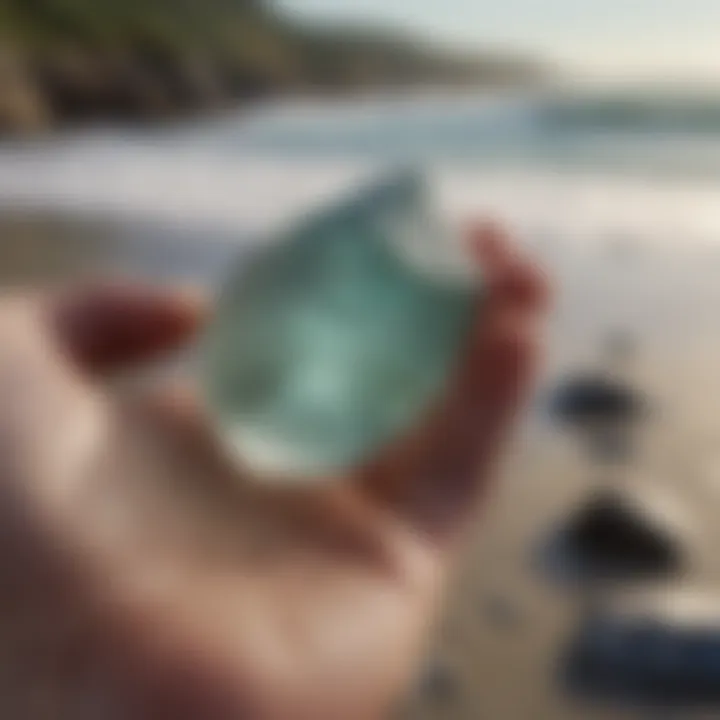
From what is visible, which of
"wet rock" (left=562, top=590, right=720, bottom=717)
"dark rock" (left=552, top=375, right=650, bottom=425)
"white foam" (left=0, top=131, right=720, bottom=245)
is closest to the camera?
"wet rock" (left=562, top=590, right=720, bottom=717)

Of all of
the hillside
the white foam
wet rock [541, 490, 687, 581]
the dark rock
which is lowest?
wet rock [541, 490, 687, 581]

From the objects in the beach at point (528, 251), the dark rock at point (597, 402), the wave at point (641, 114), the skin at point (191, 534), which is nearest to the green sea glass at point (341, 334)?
the skin at point (191, 534)

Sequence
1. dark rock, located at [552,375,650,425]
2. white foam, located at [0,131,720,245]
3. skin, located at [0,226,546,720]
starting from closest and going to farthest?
1. skin, located at [0,226,546,720]
2. dark rock, located at [552,375,650,425]
3. white foam, located at [0,131,720,245]

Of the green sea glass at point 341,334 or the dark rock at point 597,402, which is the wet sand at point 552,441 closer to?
the dark rock at point 597,402

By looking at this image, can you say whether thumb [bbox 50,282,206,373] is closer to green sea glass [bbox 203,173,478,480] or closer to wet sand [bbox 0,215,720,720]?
Result: green sea glass [bbox 203,173,478,480]

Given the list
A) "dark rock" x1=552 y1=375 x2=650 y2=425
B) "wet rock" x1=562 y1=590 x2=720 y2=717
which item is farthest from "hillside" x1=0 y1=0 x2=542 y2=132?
"wet rock" x1=562 y1=590 x2=720 y2=717

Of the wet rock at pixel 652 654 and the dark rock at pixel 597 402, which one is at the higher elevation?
the dark rock at pixel 597 402

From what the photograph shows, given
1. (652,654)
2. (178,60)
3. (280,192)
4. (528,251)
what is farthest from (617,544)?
(178,60)
